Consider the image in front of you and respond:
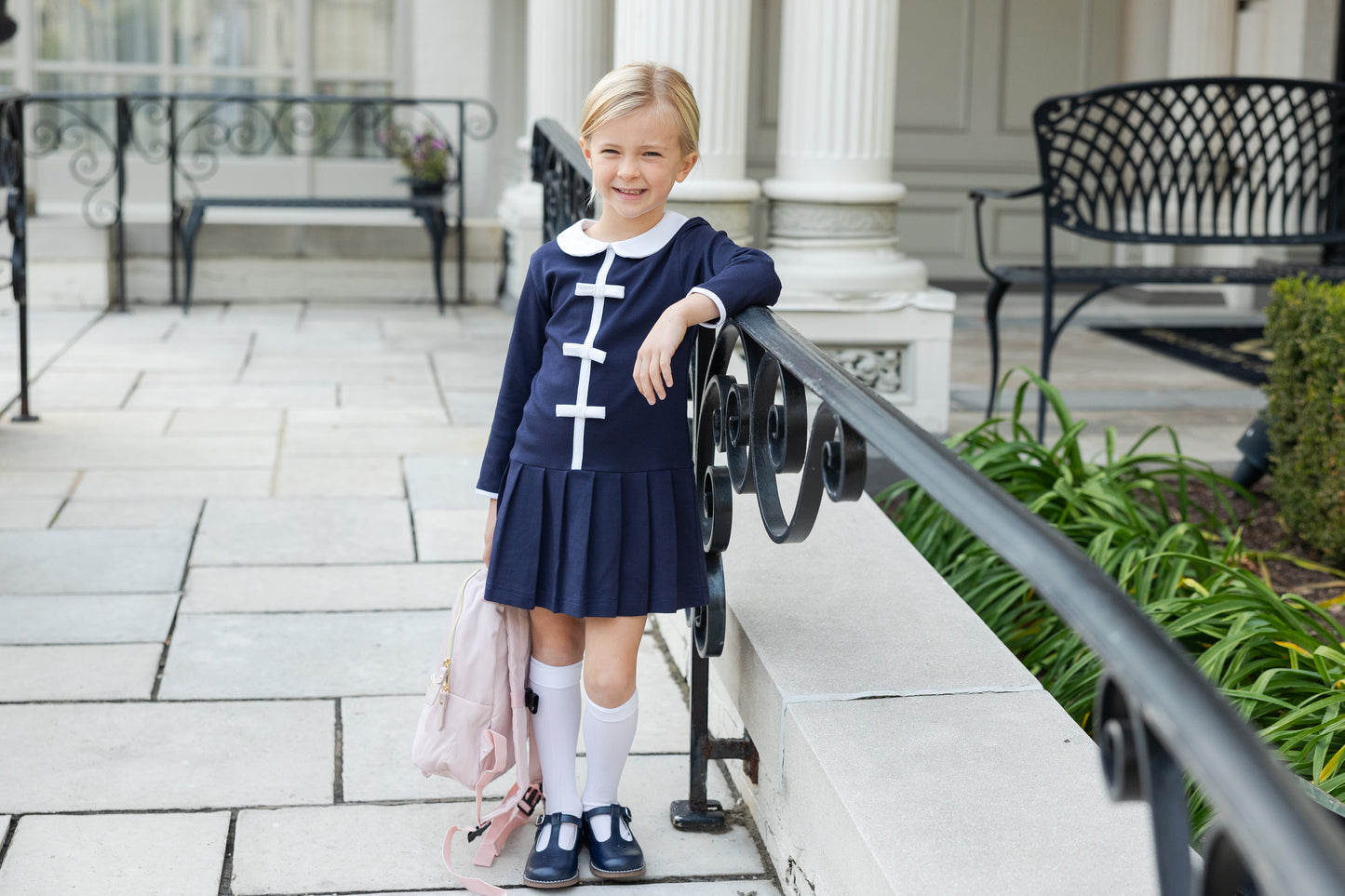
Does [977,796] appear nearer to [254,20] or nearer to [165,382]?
[165,382]

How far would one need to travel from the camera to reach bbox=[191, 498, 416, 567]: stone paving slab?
3.41 meters

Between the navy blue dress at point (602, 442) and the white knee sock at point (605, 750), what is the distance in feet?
0.58

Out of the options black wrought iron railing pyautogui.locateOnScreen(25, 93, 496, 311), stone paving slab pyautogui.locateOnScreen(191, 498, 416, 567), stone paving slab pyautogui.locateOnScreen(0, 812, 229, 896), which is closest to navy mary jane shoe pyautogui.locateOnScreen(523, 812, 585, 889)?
stone paving slab pyautogui.locateOnScreen(0, 812, 229, 896)

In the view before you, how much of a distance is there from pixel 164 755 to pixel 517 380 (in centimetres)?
91

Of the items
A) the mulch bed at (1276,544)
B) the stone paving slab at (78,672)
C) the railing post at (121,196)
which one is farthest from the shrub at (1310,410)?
the railing post at (121,196)

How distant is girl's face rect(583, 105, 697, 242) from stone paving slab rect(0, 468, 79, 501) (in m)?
2.58

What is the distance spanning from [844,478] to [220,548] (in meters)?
2.26

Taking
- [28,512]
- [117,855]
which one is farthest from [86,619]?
[117,855]

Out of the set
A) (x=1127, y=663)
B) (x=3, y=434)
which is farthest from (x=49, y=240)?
(x=1127, y=663)

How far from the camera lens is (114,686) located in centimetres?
260

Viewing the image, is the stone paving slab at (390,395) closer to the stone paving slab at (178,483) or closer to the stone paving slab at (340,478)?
the stone paving slab at (340,478)

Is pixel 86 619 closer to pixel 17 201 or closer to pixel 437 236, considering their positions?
pixel 17 201

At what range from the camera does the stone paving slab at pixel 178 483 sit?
3.92m

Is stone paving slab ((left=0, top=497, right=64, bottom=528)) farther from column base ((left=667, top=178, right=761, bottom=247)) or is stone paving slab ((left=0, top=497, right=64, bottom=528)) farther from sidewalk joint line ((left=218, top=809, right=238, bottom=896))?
column base ((left=667, top=178, right=761, bottom=247))
